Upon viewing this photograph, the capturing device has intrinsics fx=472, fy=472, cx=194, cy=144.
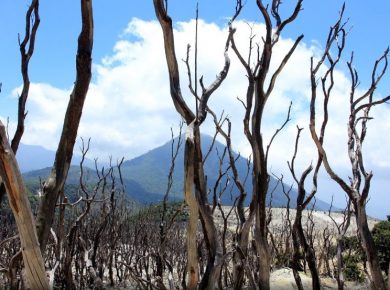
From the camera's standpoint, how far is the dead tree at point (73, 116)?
2.26 m

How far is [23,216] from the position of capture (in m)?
2.01

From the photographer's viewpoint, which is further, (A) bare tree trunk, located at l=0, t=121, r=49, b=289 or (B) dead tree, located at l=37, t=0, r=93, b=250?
(B) dead tree, located at l=37, t=0, r=93, b=250

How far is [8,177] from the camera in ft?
6.45

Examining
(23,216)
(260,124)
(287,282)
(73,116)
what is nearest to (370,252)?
(260,124)

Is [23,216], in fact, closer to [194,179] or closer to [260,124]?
[194,179]

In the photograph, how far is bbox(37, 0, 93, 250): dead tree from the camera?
2.26 meters

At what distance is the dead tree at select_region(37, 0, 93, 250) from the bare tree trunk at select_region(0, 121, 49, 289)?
0.19 meters

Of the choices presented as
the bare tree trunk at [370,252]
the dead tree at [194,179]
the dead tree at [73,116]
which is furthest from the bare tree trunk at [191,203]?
the bare tree trunk at [370,252]

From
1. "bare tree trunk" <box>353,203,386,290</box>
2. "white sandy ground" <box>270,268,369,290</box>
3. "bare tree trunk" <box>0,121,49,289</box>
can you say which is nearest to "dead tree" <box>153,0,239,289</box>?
"bare tree trunk" <box>0,121,49,289</box>

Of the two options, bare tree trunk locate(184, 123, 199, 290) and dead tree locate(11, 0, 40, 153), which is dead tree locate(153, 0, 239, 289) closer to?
bare tree trunk locate(184, 123, 199, 290)

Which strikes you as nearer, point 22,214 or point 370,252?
point 22,214

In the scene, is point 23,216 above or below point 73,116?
below

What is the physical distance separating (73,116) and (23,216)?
551 millimetres

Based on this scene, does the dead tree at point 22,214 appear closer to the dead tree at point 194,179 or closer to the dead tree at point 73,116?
the dead tree at point 73,116
